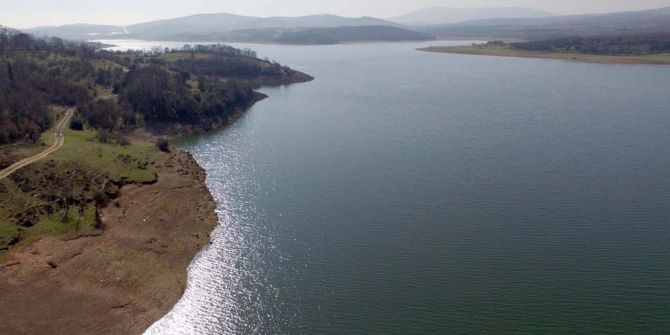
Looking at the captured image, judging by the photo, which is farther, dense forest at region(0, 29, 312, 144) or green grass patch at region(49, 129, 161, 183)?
dense forest at region(0, 29, 312, 144)

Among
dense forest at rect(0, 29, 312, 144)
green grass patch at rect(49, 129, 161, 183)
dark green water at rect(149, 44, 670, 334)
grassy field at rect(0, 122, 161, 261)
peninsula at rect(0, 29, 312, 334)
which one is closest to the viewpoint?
dark green water at rect(149, 44, 670, 334)

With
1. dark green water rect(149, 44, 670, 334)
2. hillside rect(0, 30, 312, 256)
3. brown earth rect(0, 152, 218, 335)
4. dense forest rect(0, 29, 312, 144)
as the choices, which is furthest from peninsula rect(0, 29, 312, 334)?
dark green water rect(149, 44, 670, 334)

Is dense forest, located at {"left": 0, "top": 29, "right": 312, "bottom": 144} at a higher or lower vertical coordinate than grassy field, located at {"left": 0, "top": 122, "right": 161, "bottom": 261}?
higher

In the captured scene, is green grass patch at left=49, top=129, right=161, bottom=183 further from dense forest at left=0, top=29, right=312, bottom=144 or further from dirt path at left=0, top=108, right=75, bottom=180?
dense forest at left=0, top=29, right=312, bottom=144

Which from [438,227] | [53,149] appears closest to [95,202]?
[53,149]

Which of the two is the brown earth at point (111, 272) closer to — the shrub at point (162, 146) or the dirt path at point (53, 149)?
the dirt path at point (53, 149)

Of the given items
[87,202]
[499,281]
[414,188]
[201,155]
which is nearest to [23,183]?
[87,202]

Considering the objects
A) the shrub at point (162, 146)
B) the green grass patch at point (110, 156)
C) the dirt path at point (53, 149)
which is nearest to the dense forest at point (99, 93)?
the dirt path at point (53, 149)

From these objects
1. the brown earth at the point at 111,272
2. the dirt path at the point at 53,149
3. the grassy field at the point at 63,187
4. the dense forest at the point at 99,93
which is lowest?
the brown earth at the point at 111,272
